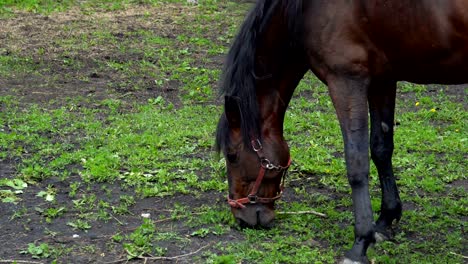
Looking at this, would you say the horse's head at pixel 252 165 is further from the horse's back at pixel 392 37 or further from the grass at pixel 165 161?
the horse's back at pixel 392 37

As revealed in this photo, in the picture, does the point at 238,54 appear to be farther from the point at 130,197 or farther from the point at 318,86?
the point at 318,86

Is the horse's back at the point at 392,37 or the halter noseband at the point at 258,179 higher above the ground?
the horse's back at the point at 392,37

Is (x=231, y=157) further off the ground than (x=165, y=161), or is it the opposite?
(x=231, y=157)

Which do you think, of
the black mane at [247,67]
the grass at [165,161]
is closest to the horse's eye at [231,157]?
the black mane at [247,67]

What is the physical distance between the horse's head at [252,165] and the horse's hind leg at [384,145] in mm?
619

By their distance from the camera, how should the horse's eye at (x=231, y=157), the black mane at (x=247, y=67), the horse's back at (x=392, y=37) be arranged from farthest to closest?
1. the horse's eye at (x=231, y=157)
2. the black mane at (x=247, y=67)
3. the horse's back at (x=392, y=37)

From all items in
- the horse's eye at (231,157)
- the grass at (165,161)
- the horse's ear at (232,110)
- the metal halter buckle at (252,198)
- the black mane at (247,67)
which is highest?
the black mane at (247,67)

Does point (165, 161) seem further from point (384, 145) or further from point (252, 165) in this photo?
point (384, 145)

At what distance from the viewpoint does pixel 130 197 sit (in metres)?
5.67

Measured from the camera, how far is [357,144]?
4578mm

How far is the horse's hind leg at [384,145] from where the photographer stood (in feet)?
16.6

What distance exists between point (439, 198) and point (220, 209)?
65.1 inches

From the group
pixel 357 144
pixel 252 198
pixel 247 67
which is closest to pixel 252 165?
pixel 252 198

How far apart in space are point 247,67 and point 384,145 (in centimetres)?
109
